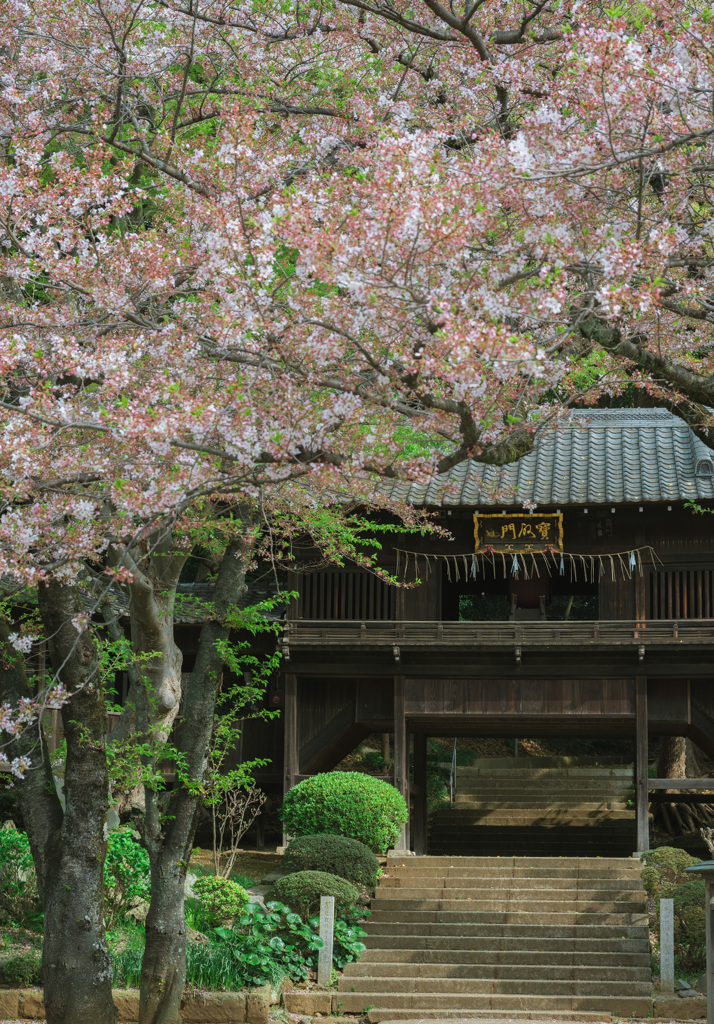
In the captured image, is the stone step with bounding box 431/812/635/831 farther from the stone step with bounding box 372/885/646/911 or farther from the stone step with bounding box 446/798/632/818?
the stone step with bounding box 372/885/646/911

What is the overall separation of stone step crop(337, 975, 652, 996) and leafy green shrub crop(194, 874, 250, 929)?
150cm

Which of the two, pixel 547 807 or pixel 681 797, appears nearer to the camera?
pixel 681 797

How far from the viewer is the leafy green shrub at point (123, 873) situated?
12.6 meters

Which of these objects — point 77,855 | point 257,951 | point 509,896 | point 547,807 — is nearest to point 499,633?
point 509,896

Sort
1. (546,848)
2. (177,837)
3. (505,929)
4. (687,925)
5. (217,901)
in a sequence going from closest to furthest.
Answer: (177,837) < (217,901) < (687,925) < (505,929) < (546,848)

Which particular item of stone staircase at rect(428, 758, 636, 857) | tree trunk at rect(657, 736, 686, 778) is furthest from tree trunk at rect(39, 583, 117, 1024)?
tree trunk at rect(657, 736, 686, 778)

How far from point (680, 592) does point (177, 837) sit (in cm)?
1136

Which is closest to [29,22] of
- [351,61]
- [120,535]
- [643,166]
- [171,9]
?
[171,9]

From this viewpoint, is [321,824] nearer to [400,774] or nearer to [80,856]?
[400,774]

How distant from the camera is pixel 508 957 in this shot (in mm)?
13164

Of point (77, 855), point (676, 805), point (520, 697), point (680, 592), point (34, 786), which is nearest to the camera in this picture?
point (77, 855)

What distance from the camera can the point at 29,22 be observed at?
9.42m

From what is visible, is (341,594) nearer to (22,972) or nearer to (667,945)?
(667,945)

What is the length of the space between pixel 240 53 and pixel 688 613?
479 inches
